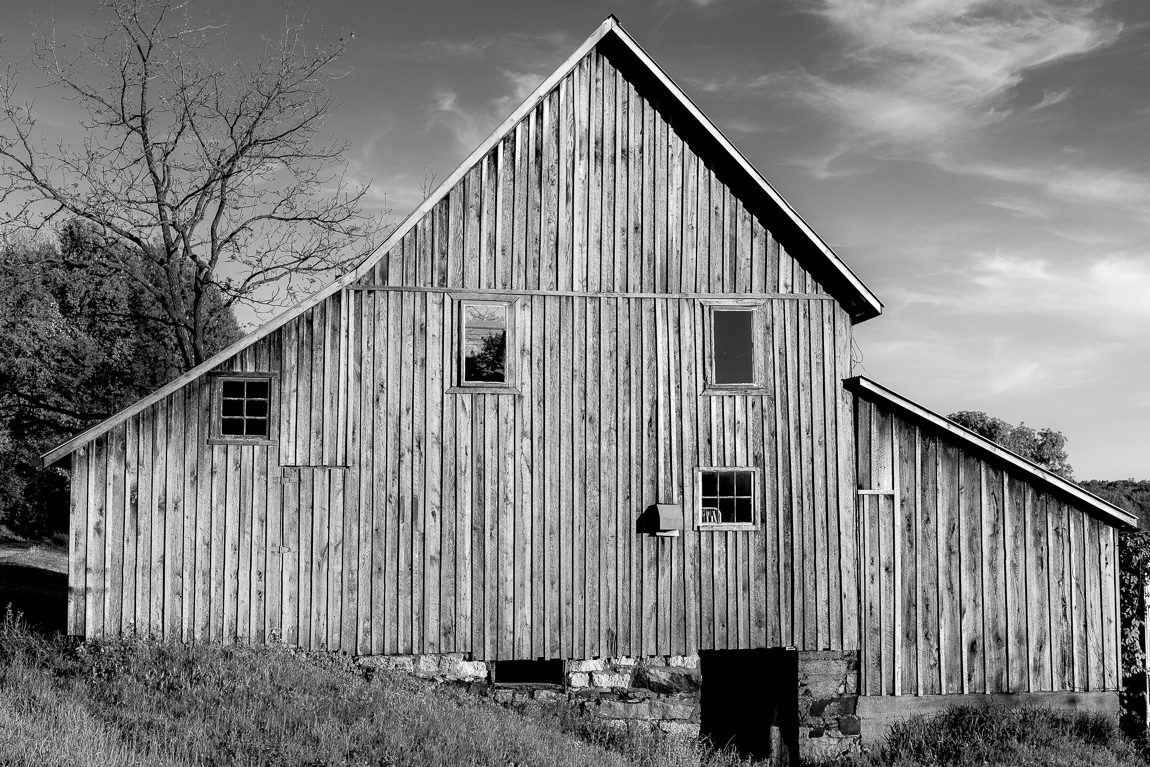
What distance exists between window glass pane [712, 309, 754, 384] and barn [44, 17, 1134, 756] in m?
0.05

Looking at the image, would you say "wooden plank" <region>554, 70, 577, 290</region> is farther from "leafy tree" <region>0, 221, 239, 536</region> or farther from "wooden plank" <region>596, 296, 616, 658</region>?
"leafy tree" <region>0, 221, 239, 536</region>

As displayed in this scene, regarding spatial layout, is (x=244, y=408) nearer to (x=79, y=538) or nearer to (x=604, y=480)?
(x=79, y=538)

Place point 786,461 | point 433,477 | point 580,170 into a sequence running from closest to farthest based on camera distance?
point 433,477 → point 580,170 → point 786,461

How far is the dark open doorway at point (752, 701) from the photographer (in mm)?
14688

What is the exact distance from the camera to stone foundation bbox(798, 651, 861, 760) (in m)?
14.2

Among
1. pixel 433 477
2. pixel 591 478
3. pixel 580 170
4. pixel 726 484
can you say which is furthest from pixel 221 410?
pixel 726 484

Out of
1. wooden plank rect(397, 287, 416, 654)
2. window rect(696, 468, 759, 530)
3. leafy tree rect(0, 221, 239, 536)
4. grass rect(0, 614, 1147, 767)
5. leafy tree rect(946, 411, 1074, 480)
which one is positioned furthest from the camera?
leafy tree rect(946, 411, 1074, 480)

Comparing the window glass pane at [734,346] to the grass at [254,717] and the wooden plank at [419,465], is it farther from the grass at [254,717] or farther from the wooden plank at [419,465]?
the grass at [254,717]

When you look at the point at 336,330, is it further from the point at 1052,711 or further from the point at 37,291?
the point at 37,291

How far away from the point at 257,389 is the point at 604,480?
5.21 metres

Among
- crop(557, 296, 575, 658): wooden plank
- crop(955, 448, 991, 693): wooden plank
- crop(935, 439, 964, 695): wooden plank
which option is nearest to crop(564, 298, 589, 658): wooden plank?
crop(557, 296, 575, 658): wooden plank

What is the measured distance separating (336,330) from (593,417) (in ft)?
13.1

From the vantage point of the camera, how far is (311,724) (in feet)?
35.1

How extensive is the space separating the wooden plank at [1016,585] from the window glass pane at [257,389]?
37.4 feet
